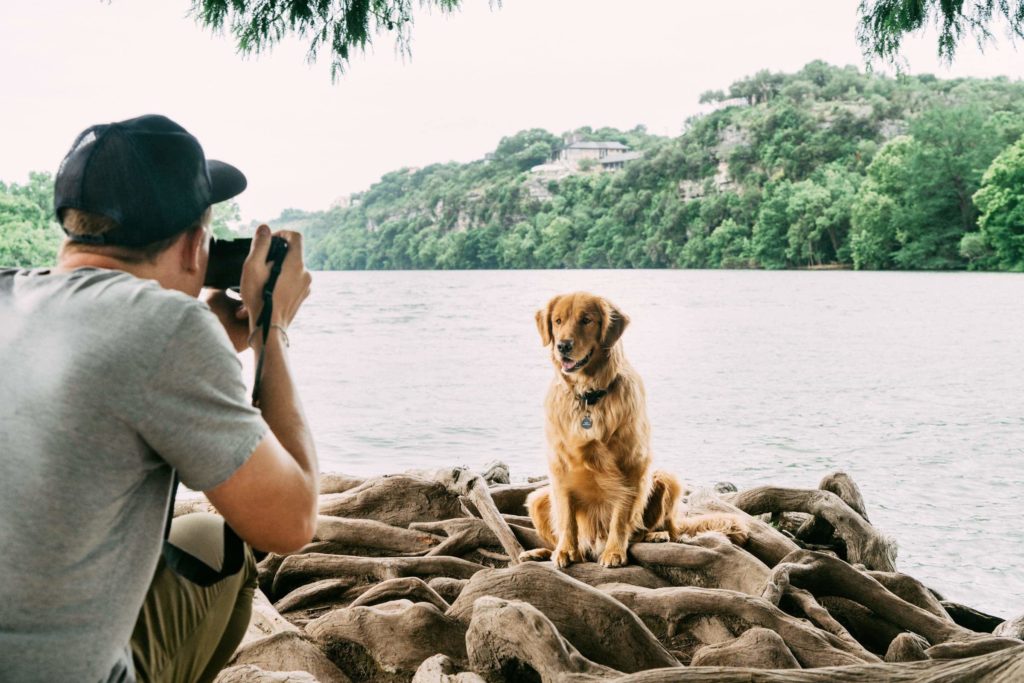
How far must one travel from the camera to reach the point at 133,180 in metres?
1.19

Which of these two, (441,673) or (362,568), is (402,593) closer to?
(362,568)

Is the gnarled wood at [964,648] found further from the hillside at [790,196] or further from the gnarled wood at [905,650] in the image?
the hillside at [790,196]

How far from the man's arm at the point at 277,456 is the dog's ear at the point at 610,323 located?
162 centimetres

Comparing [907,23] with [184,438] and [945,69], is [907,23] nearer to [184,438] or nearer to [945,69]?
[945,69]

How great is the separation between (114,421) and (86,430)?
0.11ft

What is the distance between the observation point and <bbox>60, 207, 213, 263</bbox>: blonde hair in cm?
120

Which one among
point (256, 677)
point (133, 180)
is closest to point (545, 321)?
point (256, 677)

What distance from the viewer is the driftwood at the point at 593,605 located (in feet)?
7.35

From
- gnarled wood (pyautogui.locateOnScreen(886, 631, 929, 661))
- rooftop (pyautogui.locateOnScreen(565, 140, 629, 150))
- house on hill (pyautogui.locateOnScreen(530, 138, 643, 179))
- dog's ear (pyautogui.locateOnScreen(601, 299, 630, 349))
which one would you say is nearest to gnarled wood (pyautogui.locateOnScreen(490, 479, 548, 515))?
dog's ear (pyautogui.locateOnScreen(601, 299, 630, 349))

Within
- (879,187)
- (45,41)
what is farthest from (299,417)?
(879,187)

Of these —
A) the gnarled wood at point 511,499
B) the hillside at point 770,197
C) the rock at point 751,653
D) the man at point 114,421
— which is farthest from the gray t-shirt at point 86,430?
the hillside at point 770,197

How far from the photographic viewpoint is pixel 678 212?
87.9 feet

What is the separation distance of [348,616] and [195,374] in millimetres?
1734

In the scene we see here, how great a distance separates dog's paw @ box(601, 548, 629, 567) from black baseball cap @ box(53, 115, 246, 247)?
224 cm
